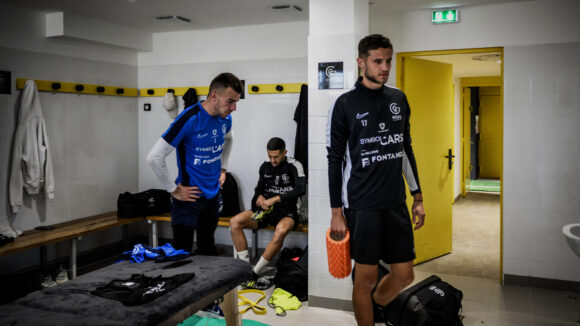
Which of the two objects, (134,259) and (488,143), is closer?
(134,259)

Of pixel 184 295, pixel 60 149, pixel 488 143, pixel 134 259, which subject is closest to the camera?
pixel 184 295

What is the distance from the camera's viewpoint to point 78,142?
16.6 ft

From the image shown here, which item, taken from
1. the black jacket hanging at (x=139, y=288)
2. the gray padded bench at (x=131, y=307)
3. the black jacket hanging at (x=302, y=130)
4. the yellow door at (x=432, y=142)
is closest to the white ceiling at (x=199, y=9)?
the yellow door at (x=432, y=142)

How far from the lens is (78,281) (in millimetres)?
2262

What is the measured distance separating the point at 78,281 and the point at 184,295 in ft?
1.86

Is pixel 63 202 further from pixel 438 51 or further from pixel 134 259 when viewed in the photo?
pixel 438 51

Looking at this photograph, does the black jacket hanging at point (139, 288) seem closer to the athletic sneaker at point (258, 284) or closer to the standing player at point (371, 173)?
the standing player at point (371, 173)

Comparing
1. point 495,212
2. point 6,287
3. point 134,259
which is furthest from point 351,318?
point 495,212

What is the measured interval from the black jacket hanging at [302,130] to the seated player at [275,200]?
7.5 inches

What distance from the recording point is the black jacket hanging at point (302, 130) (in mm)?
4680

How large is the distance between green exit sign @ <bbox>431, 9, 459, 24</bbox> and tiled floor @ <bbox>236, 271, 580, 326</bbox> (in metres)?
2.37

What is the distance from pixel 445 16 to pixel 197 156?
273 centimetres

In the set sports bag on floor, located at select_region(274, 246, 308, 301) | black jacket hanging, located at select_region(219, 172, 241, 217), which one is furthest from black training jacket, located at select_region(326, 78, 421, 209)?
black jacket hanging, located at select_region(219, 172, 241, 217)

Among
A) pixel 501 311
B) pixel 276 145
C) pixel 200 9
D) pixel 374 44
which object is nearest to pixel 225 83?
pixel 374 44
